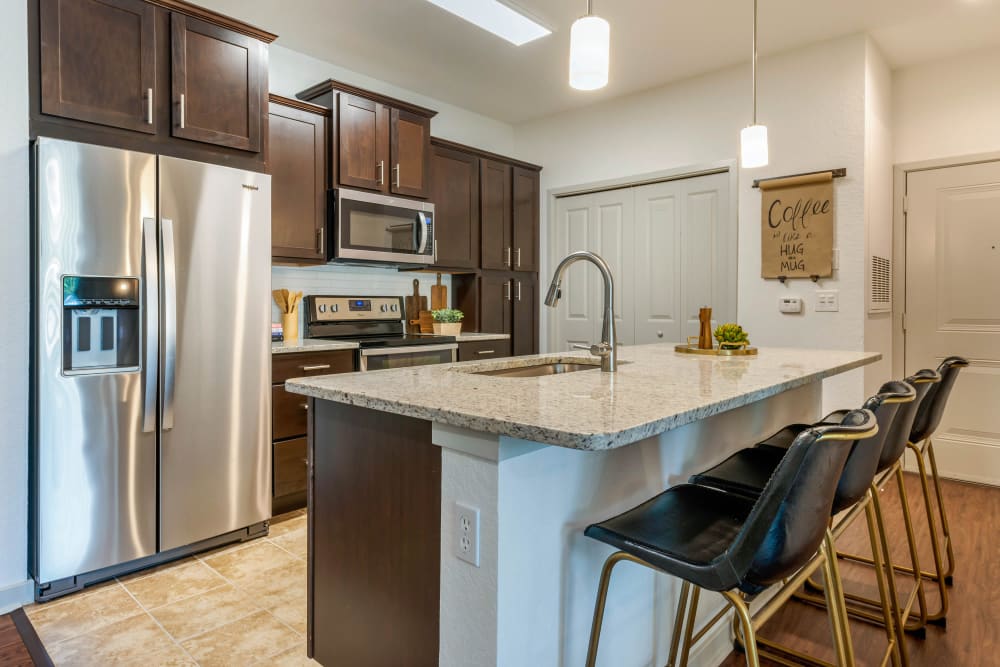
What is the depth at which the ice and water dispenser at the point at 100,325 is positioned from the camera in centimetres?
223

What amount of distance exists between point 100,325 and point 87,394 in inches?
10.5

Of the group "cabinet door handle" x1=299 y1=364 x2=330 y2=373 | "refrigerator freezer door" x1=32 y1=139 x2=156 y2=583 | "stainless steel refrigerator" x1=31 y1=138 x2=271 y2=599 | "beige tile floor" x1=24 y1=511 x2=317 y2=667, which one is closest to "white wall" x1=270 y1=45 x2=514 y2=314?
"cabinet door handle" x1=299 y1=364 x2=330 y2=373

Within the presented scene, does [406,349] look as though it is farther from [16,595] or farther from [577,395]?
[577,395]

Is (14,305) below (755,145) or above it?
below

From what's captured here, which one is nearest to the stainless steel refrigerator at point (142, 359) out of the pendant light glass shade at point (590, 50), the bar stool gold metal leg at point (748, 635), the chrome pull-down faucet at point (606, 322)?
the chrome pull-down faucet at point (606, 322)

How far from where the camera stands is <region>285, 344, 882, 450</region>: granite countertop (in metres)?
1.00

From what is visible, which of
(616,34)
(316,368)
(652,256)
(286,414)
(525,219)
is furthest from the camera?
(525,219)

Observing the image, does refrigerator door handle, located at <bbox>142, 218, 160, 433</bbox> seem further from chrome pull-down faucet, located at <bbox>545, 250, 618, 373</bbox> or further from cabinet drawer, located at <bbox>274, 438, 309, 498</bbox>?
chrome pull-down faucet, located at <bbox>545, 250, 618, 373</bbox>

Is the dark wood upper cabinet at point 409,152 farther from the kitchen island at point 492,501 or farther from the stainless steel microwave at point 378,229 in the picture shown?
the kitchen island at point 492,501

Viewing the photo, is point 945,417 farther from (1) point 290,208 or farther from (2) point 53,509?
(2) point 53,509

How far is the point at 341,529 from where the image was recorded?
1582 mm

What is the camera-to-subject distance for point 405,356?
3676 mm

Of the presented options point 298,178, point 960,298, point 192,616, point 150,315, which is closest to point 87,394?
point 150,315

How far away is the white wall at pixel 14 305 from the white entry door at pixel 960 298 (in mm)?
4838
